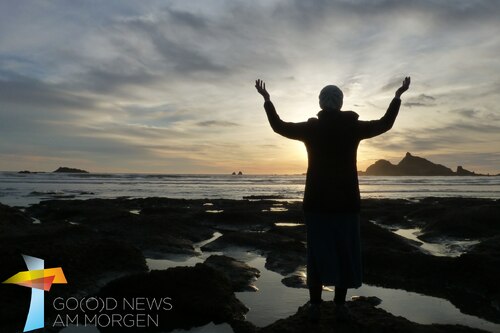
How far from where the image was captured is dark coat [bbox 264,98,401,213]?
5.12 meters

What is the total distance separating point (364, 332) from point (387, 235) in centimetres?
1175

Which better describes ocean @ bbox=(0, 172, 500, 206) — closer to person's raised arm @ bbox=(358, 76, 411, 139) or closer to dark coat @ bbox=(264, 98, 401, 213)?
dark coat @ bbox=(264, 98, 401, 213)

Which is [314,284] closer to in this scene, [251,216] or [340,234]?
[340,234]

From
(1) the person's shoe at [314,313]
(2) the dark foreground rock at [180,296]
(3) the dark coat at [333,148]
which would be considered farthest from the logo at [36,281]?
(3) the dark coat at [333,148]

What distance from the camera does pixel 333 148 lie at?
17.0ft

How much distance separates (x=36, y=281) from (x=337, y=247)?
235 inches

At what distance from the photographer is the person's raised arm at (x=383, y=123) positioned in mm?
5090

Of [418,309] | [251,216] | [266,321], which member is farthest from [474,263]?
[251,216]

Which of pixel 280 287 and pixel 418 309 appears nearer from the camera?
pixel 418 309

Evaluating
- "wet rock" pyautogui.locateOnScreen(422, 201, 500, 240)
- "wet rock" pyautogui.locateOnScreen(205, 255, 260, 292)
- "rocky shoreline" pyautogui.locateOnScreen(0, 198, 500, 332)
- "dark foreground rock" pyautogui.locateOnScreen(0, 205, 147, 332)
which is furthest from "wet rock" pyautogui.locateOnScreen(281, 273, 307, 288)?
"wet rock" pyautogui.locateOnScreen(422, 201, 500, 240)

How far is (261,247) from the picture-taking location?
1470 centimetres

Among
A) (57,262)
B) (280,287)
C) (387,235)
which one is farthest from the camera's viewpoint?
(387,235)

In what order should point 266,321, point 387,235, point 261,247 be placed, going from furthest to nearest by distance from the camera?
1. point 387,235
2. point 261,247
3. point 266,321

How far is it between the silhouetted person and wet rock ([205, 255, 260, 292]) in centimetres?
428
